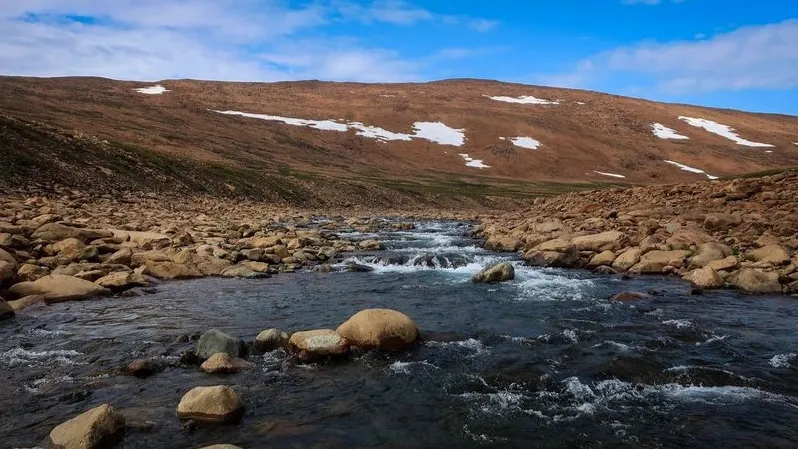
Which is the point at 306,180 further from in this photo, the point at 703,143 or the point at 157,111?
the point at 703,143

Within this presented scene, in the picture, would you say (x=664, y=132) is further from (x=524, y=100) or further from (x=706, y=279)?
(x=706, y=279)

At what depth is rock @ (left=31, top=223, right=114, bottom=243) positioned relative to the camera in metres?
17.6

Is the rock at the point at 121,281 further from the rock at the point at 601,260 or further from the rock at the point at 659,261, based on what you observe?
the rock at the point at 659,261

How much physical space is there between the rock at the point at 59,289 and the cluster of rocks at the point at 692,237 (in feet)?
49.4

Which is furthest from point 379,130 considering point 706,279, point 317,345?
point 317,345

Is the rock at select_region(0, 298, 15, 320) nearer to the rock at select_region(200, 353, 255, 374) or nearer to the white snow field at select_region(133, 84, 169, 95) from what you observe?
the rock at select_region(200, 353, 255, 374)

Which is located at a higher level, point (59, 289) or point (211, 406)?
point (59, 289)

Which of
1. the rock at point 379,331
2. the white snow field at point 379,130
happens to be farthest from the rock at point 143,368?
the white snow field at point 379,130

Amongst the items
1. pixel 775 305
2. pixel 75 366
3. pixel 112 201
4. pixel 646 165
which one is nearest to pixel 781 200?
pixel 775 305

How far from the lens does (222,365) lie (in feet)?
29.6

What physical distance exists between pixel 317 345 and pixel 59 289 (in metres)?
8.02

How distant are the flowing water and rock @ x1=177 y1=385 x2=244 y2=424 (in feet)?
0.46

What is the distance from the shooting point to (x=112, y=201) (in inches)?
1276

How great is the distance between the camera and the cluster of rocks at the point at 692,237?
1614 cm
